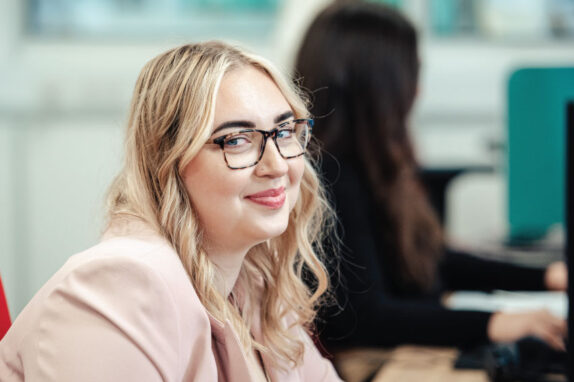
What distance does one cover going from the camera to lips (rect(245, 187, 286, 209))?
2.78ft

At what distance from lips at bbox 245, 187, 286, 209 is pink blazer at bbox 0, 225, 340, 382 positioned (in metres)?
0.11

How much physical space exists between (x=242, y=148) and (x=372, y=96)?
0.77 metres

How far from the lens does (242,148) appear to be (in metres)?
0.83

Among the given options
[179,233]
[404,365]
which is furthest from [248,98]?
[404,365]

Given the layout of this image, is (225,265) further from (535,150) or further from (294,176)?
(535,150)

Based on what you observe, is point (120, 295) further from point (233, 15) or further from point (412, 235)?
point (233, 15)

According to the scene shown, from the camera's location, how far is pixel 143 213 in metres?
0.85

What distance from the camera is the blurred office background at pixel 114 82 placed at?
3.11m

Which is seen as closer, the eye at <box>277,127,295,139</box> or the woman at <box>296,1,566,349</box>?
the eye at <box>277,127,295,139</box>

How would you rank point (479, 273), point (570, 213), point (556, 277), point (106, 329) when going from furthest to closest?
point (479, 273) → point (556, 277) → point (570, 213) → point (106, 329)

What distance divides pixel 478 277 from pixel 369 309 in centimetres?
58

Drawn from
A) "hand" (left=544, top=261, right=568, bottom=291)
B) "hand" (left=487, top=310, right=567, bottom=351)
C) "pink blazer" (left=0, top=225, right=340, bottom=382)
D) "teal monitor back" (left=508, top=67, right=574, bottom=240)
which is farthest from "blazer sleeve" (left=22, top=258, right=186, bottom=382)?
"hand" (left=544, top=261, right=568, bottom=291)

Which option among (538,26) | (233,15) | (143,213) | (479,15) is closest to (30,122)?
(233,15)

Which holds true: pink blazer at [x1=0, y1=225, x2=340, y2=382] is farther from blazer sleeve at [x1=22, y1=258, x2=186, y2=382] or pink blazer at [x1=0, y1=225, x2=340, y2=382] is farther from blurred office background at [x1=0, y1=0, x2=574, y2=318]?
blurred office background at [x1=0, y1=0, x2=574, y2=318]
